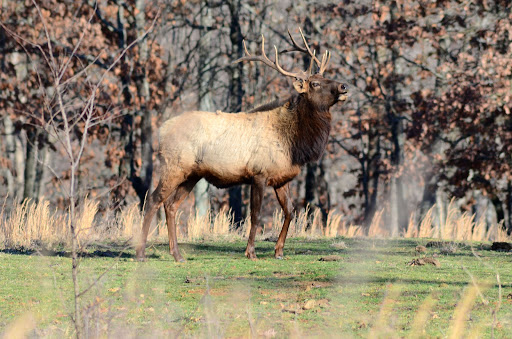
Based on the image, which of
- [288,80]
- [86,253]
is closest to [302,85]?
[86,253]

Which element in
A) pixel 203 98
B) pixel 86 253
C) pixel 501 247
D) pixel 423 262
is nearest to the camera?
pixel 423 262

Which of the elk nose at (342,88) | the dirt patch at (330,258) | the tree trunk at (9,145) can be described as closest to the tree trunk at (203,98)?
the tree trunk at (9,145)

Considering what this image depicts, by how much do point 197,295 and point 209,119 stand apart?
379 cm

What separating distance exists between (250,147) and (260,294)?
3341mm

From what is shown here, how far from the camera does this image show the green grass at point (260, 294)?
6531mm

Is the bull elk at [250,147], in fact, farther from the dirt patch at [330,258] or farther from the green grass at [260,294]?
the green grass at [260,294]

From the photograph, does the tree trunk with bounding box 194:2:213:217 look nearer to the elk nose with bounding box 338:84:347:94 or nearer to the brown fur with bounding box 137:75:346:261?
the brown fur with bounding box 137:75:346:261

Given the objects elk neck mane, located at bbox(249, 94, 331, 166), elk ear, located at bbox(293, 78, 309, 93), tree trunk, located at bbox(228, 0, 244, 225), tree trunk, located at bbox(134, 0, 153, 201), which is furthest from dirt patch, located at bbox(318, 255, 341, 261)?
tree trunk, located at bbox(228, 0, 244, 225)

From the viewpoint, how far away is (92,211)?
1443cm

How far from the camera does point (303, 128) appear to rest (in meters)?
11.5

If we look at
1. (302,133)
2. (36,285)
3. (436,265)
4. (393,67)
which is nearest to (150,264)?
(36,285)

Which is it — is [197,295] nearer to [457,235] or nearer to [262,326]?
[262,326]

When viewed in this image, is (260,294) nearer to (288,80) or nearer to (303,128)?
(303,128)

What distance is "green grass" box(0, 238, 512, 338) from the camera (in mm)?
6531
